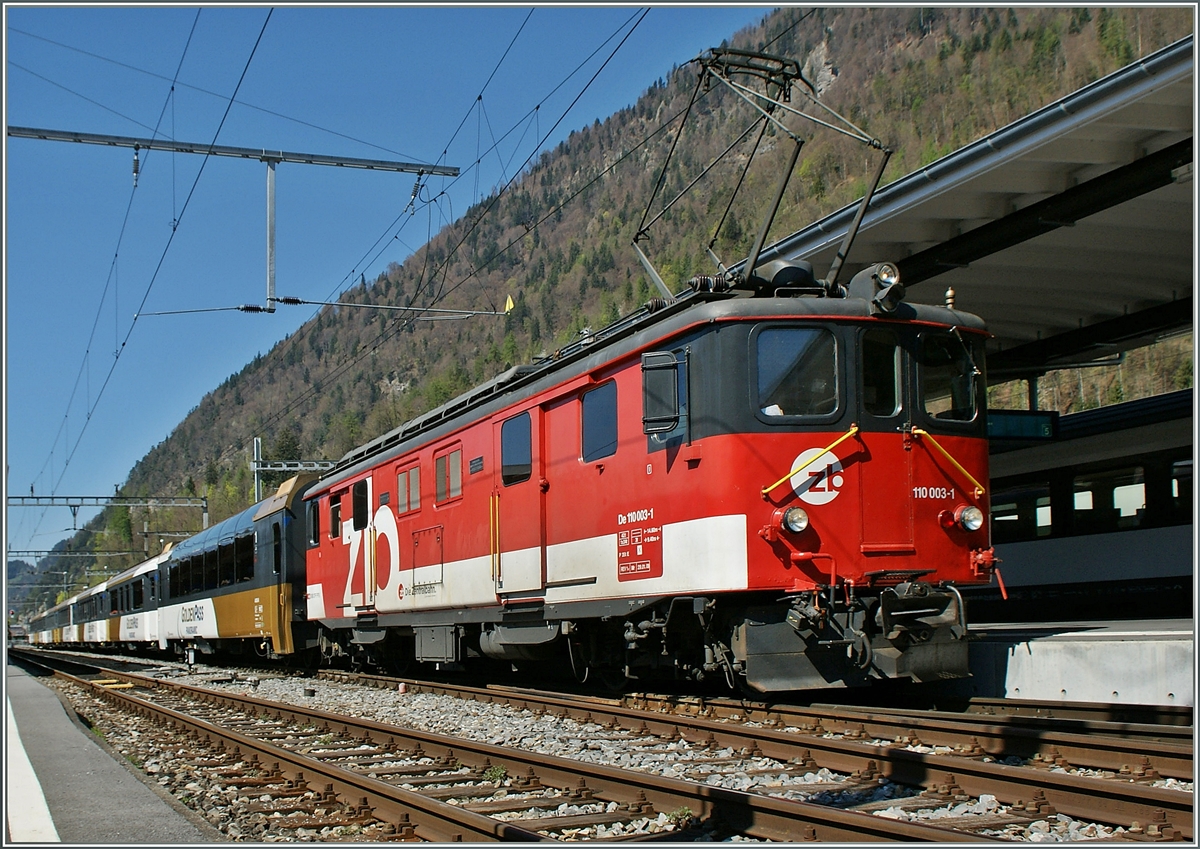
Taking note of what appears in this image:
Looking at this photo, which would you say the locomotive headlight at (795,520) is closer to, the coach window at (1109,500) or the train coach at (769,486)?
the train coach at (769,486)

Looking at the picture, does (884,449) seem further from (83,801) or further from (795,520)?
(83,801)

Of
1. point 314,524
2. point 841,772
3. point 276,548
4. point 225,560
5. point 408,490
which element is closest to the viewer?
point 841,772

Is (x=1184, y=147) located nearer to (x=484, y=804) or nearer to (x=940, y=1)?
(x=940, y=1)

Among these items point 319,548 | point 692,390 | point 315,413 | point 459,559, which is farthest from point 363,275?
point 315,413

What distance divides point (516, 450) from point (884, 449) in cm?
421

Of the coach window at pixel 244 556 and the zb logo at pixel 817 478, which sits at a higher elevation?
the zb logo at pixel 817 478

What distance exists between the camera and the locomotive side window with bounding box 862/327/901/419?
9.70m

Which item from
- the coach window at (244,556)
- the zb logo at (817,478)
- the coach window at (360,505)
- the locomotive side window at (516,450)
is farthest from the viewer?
the coach window at (244,556)

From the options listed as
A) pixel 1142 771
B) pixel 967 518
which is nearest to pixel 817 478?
pixel 967 518

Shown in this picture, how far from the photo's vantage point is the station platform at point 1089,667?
8797mm

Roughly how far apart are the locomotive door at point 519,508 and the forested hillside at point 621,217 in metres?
8.57

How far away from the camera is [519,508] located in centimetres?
1211

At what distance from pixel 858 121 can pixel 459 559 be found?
87.6 m

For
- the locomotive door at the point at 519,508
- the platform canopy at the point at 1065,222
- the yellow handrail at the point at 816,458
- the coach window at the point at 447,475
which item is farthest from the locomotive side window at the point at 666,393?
the platform canopy at the point at 1065,222
